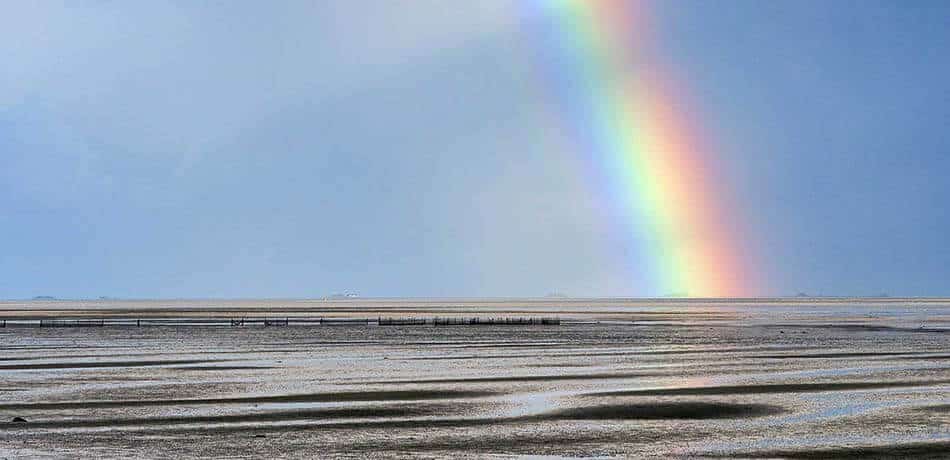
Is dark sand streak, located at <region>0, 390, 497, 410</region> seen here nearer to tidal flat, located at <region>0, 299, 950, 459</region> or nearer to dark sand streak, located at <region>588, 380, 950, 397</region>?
tidal flat, located at <region>0, 299, 950, 459</region>

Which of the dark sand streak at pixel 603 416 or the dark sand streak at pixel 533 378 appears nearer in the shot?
the dark sand streak at pixel 603 416

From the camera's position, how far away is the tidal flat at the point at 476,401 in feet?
93.5

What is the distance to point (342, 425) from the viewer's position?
107 feet

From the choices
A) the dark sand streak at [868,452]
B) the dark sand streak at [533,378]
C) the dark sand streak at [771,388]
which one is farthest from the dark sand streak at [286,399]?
the dark sand streak at [868,452]

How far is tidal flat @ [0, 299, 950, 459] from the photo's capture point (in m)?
28.5

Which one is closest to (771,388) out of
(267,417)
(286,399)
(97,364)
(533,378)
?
(533,378)

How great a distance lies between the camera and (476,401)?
128 feet

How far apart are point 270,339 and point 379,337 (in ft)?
29.0

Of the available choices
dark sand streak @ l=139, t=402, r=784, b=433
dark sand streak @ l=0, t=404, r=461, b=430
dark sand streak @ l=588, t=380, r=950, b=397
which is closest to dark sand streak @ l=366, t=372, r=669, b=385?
dark sand streak @ l=588, t=380, r=950, b=397

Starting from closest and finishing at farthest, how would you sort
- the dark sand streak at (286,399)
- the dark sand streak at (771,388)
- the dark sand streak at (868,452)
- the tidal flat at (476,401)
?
1. the dark sand streak at (868,452)
2. the tidal flat at (476,401)
3. the dark sand streak at (286,399)
4. the dark sand streak at (771,388)

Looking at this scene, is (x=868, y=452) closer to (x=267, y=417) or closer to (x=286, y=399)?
(x=267, y=417)

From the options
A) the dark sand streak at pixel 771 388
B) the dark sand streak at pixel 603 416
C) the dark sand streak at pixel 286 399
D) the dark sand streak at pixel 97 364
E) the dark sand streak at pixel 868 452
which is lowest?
the dark sand streak at pixel 868 452

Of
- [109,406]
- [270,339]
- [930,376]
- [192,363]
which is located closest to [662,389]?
[930,376]

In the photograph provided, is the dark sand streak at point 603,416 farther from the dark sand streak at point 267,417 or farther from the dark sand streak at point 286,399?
the dark sand streak at point 286,399
